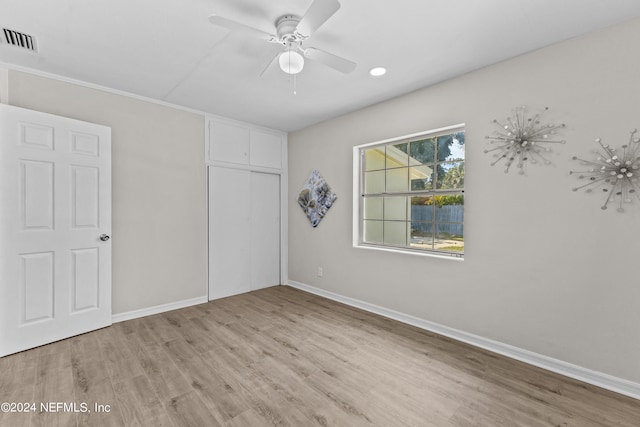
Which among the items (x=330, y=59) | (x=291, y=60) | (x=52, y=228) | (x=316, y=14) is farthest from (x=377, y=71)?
(x=52, y=228)

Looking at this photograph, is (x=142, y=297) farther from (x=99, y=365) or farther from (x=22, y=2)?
(x=22, y=2)

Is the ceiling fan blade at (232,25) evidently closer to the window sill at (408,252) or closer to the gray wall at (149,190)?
the gray wall at (149,190)

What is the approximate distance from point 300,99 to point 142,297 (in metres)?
2.99

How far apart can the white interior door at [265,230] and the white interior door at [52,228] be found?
1886 millimetres

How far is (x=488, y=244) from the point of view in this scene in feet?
8.50

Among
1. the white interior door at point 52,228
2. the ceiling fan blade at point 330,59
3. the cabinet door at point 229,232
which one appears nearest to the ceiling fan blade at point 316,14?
the ceiling fan blade at point 330,59

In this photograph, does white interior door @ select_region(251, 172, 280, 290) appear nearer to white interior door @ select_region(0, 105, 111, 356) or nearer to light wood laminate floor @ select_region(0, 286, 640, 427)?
light wood laminate floor @ select_region(0, 286, 640, 427)

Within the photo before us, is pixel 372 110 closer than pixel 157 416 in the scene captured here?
No

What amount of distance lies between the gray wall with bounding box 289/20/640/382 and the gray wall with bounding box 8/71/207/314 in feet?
8.45

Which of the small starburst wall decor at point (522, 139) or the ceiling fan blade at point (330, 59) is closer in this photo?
the ceiling fan blade at point (330, 59)

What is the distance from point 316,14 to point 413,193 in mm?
2182

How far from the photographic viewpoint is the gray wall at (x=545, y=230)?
199 cm

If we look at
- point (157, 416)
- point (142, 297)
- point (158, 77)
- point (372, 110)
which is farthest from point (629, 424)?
point (158, 77)

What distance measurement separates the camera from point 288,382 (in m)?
2.09
